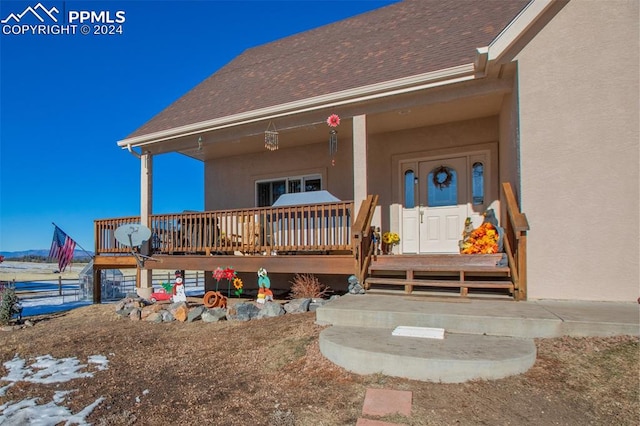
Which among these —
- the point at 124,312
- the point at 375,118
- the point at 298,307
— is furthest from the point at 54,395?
the point at 375,118

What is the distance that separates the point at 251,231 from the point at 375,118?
11.8ft

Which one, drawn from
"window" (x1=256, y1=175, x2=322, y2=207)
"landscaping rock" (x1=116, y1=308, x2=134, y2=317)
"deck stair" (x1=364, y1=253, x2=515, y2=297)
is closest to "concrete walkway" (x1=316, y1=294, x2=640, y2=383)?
"deck stair" (x1=364, y1=253, x2=515, y2=297)

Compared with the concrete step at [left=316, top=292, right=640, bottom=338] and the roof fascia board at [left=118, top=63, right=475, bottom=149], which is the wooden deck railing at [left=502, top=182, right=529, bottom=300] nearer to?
the concrete step at [left=316, top=292, right=640, bottom=338]

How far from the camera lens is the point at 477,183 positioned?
7.67 meters

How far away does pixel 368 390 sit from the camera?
117 inches

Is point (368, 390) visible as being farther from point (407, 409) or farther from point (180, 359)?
point (180, 359)

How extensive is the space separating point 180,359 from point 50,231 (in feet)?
25.9

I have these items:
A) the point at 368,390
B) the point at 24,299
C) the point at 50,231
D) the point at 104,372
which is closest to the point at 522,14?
the point at 368,390

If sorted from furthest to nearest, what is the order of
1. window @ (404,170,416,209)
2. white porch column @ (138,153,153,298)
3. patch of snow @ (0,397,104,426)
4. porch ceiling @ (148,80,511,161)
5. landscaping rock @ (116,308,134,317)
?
1. white porch column @ (138,153,153,298)
2. window @ (404,170,416,209)
3. landscaping rock @ (116,308,134,317)
4. porch ceiling @ (148,80,511,161)
5. patch of snow @ (0,397,104,426)

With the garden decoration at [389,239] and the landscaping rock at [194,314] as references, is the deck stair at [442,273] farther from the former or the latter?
the landscaping rock at [194,314]

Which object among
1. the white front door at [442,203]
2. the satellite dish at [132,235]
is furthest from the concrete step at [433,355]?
the satellite dish at [132,235]

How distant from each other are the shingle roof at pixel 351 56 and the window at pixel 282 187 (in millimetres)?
2311

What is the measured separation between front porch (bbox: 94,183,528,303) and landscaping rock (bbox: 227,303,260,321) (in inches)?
41.6

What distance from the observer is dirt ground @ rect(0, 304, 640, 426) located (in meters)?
2.66
